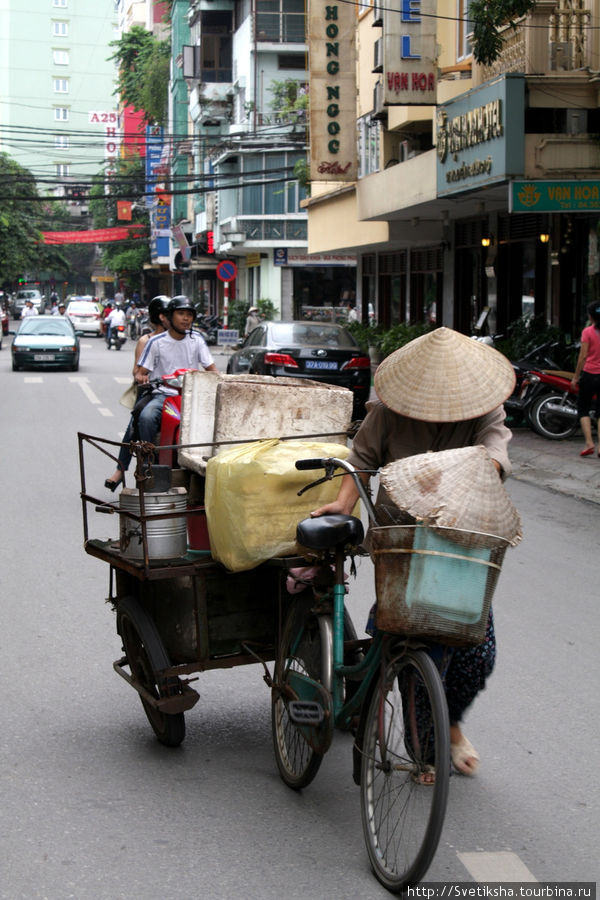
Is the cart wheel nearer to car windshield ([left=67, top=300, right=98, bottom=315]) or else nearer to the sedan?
the sedan

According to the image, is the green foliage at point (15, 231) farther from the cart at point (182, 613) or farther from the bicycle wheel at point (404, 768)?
the bicycle wheel at point (404, 768)

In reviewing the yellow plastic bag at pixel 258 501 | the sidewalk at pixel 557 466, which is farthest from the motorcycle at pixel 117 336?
the yellow plastic bag at pixel 258 501

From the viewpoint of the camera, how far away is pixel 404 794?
353 centimetres

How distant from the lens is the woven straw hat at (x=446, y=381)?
3.97 metres

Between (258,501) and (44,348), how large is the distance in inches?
1072

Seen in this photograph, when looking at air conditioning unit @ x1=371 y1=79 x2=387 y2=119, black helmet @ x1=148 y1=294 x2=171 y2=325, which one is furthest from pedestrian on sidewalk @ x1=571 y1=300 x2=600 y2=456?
air conditioning unit @ x1=371 y1=79 x2=387 y2=119

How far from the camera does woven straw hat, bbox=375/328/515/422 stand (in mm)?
3969

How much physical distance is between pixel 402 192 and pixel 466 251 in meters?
3.76

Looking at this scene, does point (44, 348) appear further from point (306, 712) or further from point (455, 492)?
point (455, 492)

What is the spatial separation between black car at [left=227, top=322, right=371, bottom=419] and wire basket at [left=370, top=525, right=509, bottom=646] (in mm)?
14863

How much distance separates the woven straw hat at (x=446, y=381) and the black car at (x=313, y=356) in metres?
14.2

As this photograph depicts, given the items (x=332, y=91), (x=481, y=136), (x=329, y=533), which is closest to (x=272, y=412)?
(x=329, y=533)

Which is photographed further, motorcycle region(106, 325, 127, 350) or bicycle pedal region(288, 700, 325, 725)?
motorcycle region(106, 325, 127, 350)

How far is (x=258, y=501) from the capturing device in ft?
13.9
